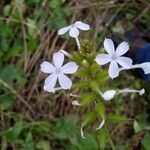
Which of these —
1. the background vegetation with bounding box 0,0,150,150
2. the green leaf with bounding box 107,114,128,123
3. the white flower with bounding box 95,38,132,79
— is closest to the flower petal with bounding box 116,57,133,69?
the white flower with bounding box 95,38,132,79

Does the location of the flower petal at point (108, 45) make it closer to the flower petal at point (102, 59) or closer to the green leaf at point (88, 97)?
the flower petal at point (102, 59)

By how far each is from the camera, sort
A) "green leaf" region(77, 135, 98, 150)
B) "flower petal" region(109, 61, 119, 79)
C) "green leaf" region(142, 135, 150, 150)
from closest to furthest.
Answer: "flower petal" region(109, 61, 119, 79) < "green leaf" region(142, 135, 150, 150) < "green leaf" region(77, 135, 98, 150)

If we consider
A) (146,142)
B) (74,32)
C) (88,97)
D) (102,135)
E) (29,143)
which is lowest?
(29,143)

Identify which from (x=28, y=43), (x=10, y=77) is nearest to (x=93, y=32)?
(x=28, y=43)

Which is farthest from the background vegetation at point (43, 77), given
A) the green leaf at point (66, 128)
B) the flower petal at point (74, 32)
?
the flower petal at point (74, 32)

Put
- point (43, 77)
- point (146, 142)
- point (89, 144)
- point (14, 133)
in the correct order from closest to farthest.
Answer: point (146, 142), point (89, 144), point (14, 133), point (43, 77)

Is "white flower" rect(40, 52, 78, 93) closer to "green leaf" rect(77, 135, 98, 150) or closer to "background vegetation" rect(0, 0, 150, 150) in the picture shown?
"green leaf" rect(77, 135, 98, 150)

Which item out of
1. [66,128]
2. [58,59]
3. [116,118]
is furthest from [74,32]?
[66,128]

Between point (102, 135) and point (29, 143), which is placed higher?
point (102, 135)

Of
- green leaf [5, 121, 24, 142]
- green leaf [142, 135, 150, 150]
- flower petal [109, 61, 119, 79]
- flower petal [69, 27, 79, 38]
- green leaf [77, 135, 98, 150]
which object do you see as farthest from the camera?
green leaf [5, 121, 24, 142]

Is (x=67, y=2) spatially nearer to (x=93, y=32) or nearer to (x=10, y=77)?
(x=93, y=32)

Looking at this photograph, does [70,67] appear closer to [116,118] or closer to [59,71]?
[59,71]
